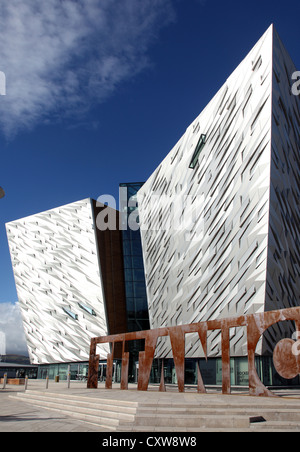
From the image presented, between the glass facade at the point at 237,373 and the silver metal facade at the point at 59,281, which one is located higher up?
the silver metal facade at the point at 59,281

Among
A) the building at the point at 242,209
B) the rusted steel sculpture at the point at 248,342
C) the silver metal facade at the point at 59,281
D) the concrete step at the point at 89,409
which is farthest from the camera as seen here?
the silver metal facade at the point at 59,281

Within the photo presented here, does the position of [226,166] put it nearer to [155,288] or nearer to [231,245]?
[231,245]

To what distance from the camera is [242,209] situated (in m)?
20.6

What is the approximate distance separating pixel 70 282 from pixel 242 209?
2175 cm

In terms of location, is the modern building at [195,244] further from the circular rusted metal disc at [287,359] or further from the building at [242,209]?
the circular rusted metal disc at [287,359]

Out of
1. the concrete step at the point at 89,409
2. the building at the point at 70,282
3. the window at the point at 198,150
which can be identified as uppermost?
the window at the point at 198,150

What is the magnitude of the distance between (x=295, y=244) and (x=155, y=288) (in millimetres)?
13520

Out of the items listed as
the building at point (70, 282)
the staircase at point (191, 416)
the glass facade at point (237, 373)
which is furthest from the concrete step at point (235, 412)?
the building at point (70, 282)

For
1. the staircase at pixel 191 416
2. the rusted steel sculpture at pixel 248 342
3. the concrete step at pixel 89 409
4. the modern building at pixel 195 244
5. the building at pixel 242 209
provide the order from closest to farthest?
1. the staircase at pixel 191 416
2. the concrete step at pixel 89 409
3. the rusted steel sculpture at pixel 248 342
4. the building at pixel 242 209
5. the modern building at pixel 195 244

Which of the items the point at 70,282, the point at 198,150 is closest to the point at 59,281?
the point at 70,282

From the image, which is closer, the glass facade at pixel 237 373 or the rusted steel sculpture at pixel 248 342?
the rusted steel sculpture at pixel 248 342

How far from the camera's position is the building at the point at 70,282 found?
35.3 m

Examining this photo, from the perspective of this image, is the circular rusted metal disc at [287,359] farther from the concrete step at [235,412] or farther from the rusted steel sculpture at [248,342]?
the concrete step at [235,412]

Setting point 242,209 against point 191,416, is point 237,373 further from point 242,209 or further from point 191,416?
point 191,416
